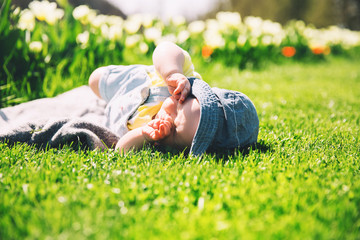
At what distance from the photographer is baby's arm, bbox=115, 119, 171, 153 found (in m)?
1.60

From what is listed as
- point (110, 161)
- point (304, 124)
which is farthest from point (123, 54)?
point (110, 161)

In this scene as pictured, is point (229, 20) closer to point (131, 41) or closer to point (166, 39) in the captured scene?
point (166, 39)

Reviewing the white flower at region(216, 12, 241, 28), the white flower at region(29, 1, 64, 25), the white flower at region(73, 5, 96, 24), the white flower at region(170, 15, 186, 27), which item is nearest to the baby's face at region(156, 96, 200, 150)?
the white flower at region(29, 1, 64, 25)

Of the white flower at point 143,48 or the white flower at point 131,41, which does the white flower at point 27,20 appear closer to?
the white flower at point 131,41

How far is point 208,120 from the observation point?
5.17 feet

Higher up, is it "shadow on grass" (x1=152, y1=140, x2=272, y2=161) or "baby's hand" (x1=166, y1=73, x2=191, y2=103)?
"baby's hand" (x1=166, y1=73, x2=191, y2=103)

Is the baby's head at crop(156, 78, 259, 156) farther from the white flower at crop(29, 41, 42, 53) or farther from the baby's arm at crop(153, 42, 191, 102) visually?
the white flower at crop(29, 41, 42, 53)

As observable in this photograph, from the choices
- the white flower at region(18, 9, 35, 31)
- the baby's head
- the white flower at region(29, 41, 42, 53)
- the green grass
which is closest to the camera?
the green grass

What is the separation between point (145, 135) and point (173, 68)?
0.40 m

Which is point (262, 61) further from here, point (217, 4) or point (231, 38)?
point (217, 4)

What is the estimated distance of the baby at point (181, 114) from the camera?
1.60m

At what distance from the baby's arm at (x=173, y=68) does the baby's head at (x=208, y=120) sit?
46 mm

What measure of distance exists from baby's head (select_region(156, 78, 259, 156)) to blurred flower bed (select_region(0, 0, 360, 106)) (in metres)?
1.59

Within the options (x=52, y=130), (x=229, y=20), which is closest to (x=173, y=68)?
(x=52, y=130)
